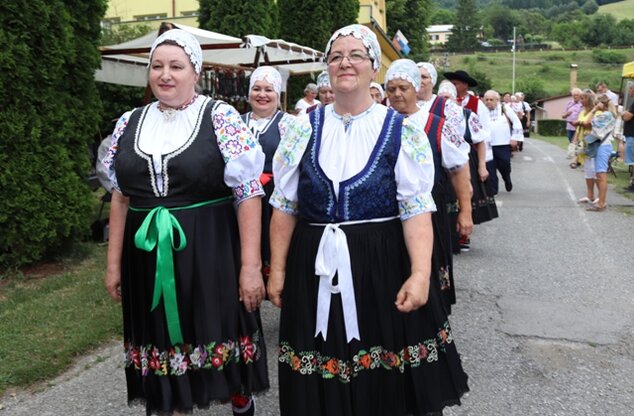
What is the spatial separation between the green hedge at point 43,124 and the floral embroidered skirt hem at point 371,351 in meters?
4.36

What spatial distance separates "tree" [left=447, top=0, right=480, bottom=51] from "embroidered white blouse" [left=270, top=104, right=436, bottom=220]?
447 ft

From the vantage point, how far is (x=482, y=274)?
6762 millimetres

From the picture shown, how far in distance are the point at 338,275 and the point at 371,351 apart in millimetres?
338

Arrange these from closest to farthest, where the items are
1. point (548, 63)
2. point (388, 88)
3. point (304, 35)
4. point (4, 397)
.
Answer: point (4, 397)
point (388, 88)
point (304, 35)
point (548, 63)

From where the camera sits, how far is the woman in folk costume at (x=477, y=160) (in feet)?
21.9

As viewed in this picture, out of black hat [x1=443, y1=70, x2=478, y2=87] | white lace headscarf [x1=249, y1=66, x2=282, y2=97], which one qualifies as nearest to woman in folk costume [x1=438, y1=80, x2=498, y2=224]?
black hat [x1=443, y1=70, x2=478, y2=87]

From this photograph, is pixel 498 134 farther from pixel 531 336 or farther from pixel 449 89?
pixel 531 336

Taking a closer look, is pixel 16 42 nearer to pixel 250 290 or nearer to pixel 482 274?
pixel 250 290

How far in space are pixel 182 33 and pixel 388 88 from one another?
6.51 ft

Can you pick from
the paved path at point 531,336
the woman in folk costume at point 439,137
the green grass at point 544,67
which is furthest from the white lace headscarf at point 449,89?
the green grass at point 544,67

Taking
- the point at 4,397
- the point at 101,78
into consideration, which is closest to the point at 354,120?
the point at 4,397

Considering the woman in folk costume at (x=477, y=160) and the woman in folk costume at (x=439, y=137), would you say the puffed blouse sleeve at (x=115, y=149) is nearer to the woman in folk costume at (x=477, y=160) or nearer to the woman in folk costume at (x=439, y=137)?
the woman in folk costume at (x=439, y=137)

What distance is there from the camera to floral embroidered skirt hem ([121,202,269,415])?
2852mm

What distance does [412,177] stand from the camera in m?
2.54
